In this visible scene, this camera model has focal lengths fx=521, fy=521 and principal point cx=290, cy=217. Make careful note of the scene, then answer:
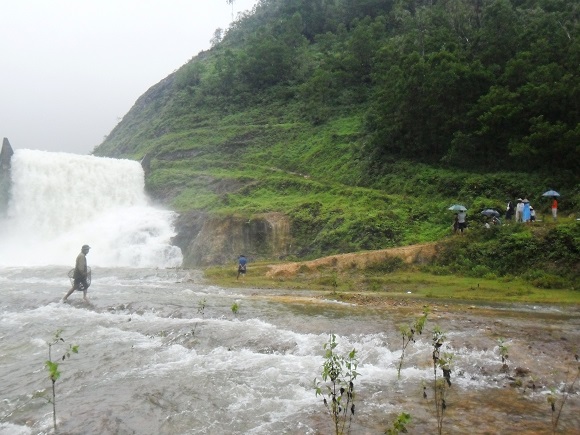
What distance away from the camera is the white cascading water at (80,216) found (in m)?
32.9

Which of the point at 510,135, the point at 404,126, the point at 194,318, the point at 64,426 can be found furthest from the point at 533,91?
the point at 64,426

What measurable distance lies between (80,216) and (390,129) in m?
23.4

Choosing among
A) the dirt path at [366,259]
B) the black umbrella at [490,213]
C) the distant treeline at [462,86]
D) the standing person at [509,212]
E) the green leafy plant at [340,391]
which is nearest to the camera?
the green leafy plant at [340,391]

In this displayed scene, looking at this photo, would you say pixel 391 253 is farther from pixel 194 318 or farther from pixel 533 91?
pixel 533 91

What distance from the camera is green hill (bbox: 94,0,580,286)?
25.5 metres

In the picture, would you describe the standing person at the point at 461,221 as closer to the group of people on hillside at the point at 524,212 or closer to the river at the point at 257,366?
the group of people on hillside at the point at 524,212

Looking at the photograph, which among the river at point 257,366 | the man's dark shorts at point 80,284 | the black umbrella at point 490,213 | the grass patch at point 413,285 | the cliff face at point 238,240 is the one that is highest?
the black umbrella at point 490,213

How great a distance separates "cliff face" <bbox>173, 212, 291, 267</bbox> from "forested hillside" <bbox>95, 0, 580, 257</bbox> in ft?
3.14

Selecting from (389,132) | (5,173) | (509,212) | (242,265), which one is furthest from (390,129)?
(5,173)

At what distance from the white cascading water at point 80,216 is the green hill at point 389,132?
7.49ft

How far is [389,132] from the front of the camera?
33.2m

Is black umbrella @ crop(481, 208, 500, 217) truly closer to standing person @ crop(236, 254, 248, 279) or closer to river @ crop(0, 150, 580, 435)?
river @ crop(0, 150, 580, 435)

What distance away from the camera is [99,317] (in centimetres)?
1407

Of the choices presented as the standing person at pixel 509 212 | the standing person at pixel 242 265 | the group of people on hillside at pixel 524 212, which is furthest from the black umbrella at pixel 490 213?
the standing person at pixel 242 265
